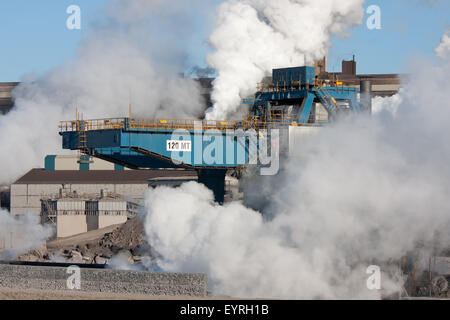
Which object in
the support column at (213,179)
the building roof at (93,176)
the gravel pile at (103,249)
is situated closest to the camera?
the support column at (213,179)

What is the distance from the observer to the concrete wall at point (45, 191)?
214 ft

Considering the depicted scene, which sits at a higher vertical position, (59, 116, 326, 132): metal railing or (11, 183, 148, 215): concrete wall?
(59, 116, 326, 132): metal railing

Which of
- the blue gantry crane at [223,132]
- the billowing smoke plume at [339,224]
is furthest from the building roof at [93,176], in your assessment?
the billowing smoke plume at [339,224]

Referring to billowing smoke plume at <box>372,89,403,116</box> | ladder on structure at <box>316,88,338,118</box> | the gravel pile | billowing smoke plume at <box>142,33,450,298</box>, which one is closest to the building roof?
the gravel pile

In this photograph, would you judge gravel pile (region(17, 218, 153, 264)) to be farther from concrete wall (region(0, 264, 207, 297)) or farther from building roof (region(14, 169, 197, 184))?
building roof (region(14, 169, 197, 184))

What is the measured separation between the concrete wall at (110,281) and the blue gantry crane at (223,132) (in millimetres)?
8993

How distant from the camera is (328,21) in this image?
155ft

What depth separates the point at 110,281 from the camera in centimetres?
3059

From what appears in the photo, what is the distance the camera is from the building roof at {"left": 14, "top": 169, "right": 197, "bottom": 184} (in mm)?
66938

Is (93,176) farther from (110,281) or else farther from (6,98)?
(110,281)

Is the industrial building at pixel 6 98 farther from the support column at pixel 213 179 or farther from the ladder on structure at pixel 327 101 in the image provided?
the ladder on structure at pixel 327 101

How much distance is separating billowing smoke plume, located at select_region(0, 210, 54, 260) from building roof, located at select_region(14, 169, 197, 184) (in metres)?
8.76

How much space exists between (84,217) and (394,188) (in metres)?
34.0

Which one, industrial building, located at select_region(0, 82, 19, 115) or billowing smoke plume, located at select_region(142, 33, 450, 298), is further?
industrial building, located at select_region(0, 82, 19, 115)
